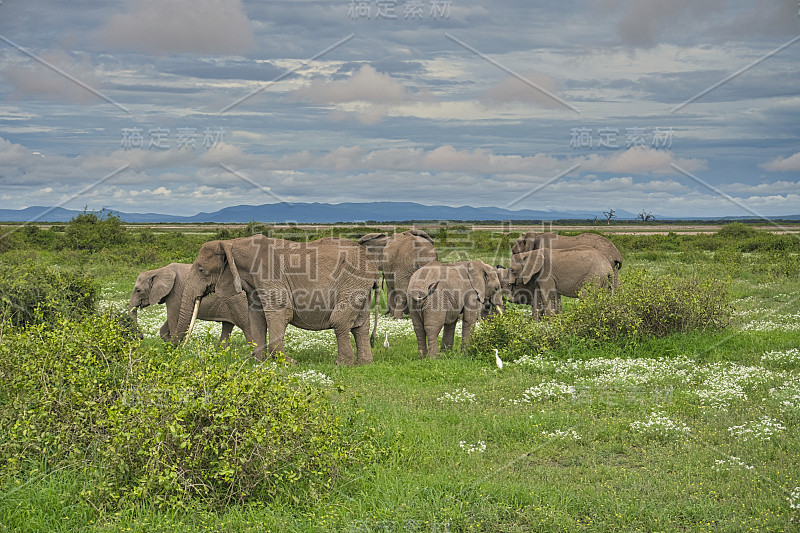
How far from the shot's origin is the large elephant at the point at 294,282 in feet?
50.1

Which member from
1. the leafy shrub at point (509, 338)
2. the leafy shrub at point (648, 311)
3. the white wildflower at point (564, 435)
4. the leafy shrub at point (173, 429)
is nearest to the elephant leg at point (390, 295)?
the leafy shrub at point (509, 338)

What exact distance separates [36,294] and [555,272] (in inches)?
545

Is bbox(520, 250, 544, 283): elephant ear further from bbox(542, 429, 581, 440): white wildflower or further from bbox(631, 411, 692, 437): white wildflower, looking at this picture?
bbox(542, 429, 581, 440): white wildflower

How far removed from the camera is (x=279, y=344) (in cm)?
1525

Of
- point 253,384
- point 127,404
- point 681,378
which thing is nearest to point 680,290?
point 681,378

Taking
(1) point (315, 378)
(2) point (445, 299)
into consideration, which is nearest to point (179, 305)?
(1) point (315, 378)

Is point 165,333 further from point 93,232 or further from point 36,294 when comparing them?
point 93,232

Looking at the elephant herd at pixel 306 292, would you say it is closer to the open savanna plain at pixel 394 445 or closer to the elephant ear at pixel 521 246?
the open savanna plain at pixel 394 445

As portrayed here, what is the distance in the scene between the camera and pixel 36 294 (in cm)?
1482

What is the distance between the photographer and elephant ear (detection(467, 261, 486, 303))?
16828mm

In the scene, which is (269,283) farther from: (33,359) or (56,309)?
(33,359)

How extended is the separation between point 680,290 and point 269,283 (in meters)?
9.30

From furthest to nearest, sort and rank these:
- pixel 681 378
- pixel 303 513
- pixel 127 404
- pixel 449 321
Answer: pixel 449 321 < pixel 681 378 < pixel 127 404 < pixel 303 513

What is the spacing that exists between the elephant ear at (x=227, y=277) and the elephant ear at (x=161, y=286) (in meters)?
2.30
